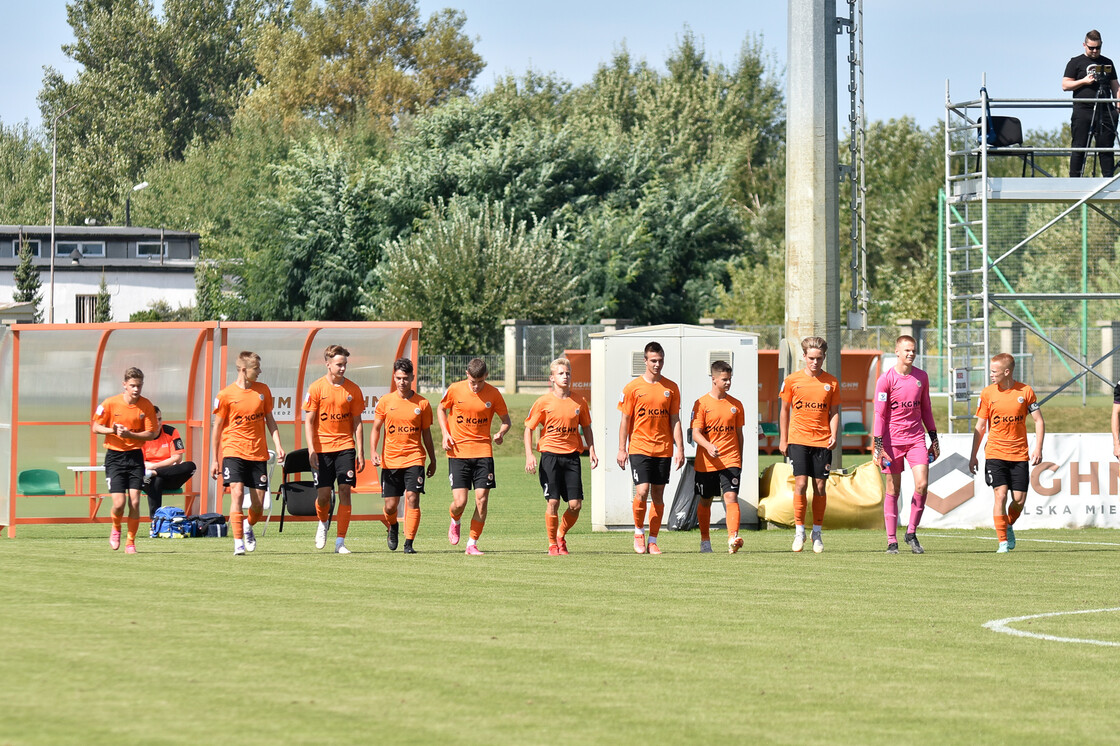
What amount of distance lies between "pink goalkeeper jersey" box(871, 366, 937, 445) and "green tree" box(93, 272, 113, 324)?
5757 centimetres

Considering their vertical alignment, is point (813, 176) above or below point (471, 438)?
above

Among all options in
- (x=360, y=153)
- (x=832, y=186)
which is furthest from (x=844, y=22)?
(x=360, y=153)

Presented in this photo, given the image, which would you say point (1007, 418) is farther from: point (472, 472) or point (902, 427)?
point (472, 472)

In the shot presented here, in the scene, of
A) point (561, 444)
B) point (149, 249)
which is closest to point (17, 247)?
point (149, 249)

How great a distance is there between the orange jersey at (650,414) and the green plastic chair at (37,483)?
7.50m

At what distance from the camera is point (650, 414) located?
47.7ft

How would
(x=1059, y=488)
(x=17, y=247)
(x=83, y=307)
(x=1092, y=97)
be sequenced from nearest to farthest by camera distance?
(x=1059, y=488) → (x=1092, y=97) → (x=83, y=307) → (x=17, y=247)

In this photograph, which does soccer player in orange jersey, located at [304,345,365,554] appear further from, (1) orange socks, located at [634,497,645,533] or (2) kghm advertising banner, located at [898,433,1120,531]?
(2) kghm advertising banner, located at [898,433,1120,531]

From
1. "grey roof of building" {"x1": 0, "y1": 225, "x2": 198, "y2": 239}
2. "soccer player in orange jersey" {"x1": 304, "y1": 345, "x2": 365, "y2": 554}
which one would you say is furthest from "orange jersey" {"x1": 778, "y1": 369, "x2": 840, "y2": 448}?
"grey roof of building" {"x1": 0, "y1": 225, "x2": 198, "y2": 239}

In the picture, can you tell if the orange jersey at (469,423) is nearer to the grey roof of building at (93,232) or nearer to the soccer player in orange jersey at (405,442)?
the soccer player in orange jersey at (405,442)

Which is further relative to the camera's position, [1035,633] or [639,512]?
[639,512]

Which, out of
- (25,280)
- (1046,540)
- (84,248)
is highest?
(84,248)

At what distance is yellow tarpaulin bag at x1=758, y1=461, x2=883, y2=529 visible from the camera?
17.7 m

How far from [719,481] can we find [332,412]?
12.6 feet
